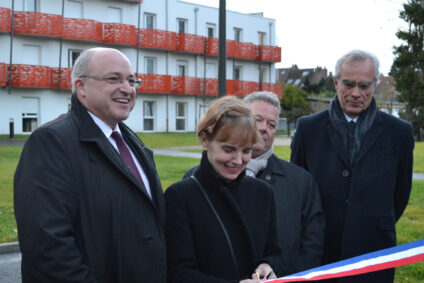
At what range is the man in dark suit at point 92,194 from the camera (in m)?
2.55

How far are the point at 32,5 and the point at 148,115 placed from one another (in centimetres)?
1047

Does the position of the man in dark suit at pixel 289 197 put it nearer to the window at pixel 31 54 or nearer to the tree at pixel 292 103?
the window at pixel 31 54

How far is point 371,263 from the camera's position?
286cm

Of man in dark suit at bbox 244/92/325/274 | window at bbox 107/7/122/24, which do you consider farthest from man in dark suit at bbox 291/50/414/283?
window at bbox 107/7/122/24

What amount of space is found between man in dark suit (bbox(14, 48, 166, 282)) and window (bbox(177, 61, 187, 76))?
3634 cm

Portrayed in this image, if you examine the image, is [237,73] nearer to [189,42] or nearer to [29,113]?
[189,42]

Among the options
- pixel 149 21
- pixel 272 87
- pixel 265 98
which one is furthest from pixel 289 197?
pixel 272 87

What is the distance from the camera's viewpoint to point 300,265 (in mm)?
3443

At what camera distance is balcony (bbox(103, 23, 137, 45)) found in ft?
111

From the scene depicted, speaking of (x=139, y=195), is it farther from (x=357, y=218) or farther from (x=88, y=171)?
(x=357, y=218)

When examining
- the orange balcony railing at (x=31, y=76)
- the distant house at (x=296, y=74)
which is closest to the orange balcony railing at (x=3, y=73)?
the orange balcony railing at (x=31, y=76)

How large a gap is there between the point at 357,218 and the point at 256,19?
134 ft

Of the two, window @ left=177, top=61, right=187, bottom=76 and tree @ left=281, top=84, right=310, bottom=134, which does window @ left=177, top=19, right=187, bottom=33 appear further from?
tree @ left=281, top=84, right=310, bottom=134

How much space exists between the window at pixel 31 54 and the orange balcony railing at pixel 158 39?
22.7 feet
